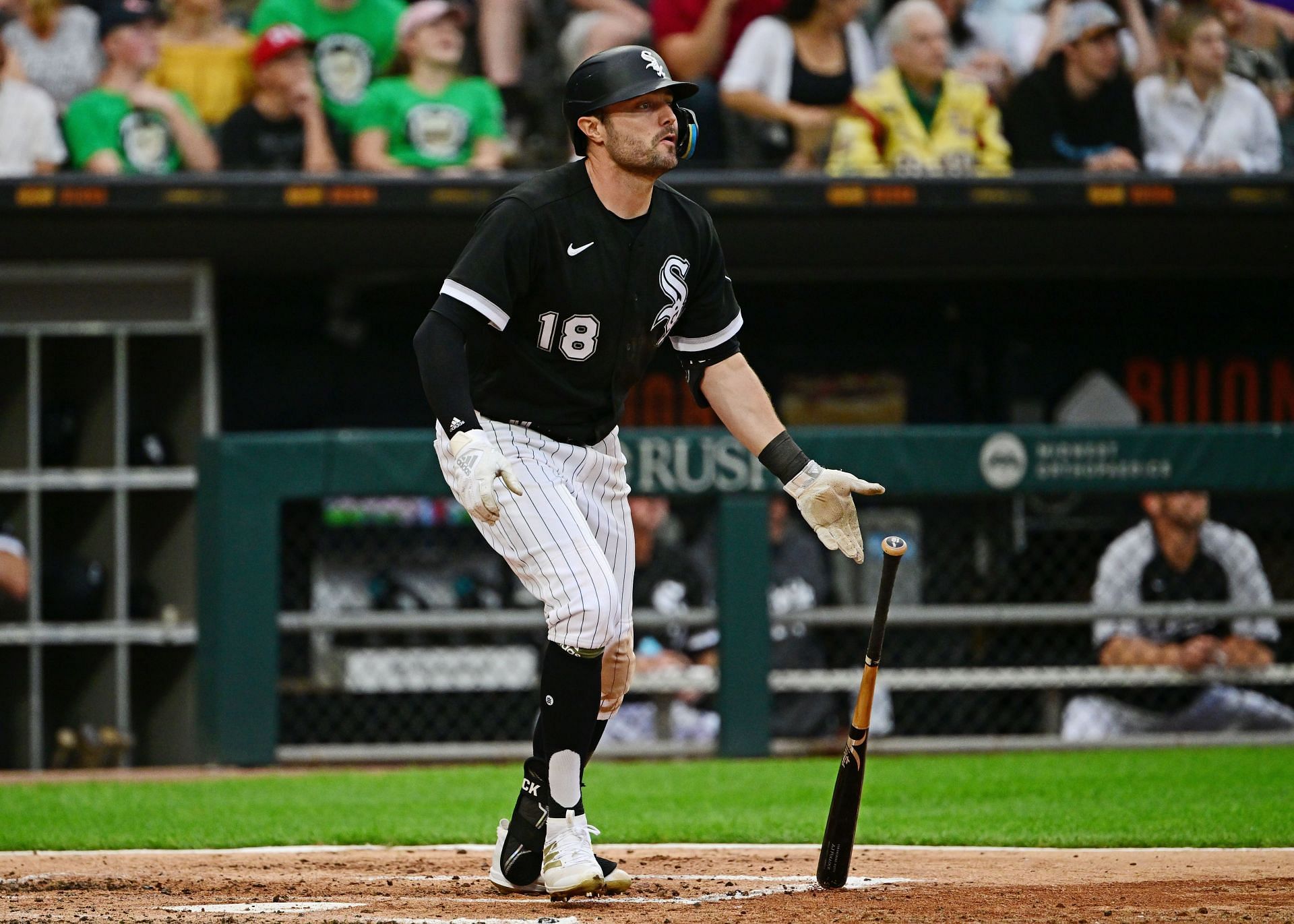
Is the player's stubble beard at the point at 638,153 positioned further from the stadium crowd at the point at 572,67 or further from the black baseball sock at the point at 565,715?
the stadium crowd at the point at 572,67

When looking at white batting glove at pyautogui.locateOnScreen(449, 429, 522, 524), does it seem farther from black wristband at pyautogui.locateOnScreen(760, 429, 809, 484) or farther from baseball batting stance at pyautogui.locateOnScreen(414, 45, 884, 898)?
black wristband at pyautogui.locateOnScreen(760, 429, 809, 484)

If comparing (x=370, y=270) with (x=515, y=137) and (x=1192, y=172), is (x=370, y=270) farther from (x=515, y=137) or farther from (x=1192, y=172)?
(x=1192, y=172)

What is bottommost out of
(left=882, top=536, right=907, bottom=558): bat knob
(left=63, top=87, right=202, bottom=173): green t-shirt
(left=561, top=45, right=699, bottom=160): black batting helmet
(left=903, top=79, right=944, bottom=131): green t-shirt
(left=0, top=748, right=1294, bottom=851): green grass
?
(left=0, top=748, right=1294, bottom=851): green grass

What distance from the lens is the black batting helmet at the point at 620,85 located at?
3.52m

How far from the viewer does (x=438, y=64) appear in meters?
7.79

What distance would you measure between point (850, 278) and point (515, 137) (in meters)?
1.82

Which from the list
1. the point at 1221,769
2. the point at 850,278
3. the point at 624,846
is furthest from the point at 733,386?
the point at 850,278

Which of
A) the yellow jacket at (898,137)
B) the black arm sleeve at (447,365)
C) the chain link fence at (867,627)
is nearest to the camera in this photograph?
the black arm sleeve at (447,365)

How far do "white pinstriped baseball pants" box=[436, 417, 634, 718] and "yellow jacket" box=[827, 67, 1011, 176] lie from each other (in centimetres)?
434

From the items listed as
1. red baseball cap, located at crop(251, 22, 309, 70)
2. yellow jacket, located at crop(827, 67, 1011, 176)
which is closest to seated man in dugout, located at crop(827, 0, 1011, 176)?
yellow jacket, located at crop(827, 67, 1011, 176)

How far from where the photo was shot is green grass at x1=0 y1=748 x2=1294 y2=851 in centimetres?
462

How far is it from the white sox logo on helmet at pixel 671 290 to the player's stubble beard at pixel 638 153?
0.68ft

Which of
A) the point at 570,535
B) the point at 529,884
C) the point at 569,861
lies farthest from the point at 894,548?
the point at 529,884

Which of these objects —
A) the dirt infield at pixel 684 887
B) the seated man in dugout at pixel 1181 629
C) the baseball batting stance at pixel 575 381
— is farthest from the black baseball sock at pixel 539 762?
the seated man in dugout at pixel 1181 629
